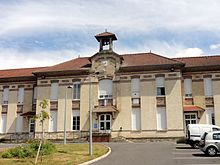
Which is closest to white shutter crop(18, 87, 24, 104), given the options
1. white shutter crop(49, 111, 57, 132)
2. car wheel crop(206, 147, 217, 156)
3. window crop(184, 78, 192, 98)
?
white shutter crop(49, 111, 57, 132)

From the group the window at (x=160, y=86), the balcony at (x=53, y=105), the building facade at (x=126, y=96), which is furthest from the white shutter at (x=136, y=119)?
the balcony at (x=53, y=105)

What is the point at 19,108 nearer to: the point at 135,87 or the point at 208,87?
the point at 135,87

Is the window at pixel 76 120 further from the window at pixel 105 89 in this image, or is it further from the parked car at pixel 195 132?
the parked car at pixel 195 132

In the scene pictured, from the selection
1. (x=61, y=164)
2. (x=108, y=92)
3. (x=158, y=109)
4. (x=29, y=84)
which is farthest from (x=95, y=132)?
(x=61, y=164)

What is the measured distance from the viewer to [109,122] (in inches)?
1443

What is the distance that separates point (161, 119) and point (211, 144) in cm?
1709

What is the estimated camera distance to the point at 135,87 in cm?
3694

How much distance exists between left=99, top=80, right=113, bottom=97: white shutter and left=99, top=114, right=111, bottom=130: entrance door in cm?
263

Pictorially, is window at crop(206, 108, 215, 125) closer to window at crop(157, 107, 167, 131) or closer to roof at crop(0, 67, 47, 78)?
window at crop(157, 107, 167, 131)

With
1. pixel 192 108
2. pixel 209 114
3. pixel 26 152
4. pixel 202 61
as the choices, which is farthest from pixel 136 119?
pixel 26 152

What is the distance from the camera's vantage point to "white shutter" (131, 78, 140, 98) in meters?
36.7

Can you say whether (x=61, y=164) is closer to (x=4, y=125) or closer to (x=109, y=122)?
(x=109, y=122)

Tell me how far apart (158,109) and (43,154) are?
19.8 m

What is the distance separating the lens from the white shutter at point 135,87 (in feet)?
120
